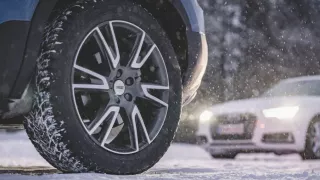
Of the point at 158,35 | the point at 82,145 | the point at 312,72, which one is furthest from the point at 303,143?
the point at 312,72

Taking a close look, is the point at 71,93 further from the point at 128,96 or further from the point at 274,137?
the point at 274,137

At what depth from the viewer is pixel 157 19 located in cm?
437

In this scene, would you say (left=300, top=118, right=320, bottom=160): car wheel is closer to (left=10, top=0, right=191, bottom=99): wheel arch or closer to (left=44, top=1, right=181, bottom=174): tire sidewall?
(left=10, top=0, right=191, bottom=99): wheel arch

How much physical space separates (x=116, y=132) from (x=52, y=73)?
2.27ft

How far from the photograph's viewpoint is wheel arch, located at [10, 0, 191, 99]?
3502 millimetres

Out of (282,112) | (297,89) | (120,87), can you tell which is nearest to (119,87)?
(120,87)

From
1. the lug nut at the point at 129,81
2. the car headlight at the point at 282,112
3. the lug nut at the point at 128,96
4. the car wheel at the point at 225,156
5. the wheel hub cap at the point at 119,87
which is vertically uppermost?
the car headlight at the point at 282,112

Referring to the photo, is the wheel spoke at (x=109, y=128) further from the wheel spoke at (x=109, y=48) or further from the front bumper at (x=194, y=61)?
the front bumper at (x=194, y=61)

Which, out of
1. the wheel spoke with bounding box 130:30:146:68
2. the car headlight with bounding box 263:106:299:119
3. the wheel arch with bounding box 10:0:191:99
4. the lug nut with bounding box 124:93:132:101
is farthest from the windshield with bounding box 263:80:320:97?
the lug nut with bounding box 124:93:132:101

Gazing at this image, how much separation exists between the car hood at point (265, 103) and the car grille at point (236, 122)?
88 millimetres

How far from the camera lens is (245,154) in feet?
29.4

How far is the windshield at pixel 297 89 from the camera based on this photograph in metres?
9.18

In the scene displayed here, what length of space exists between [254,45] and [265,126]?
879cm

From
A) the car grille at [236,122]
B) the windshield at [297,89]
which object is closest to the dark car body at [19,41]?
the car grille at [236,122]
